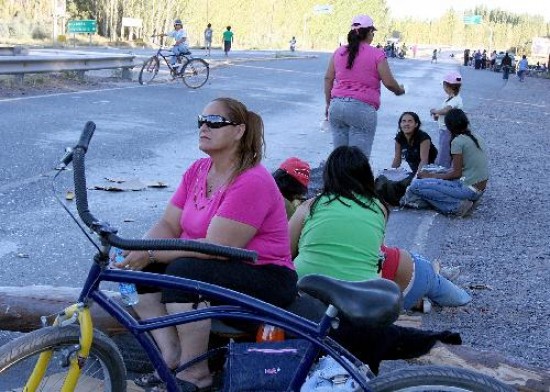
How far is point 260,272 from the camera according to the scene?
3.65m

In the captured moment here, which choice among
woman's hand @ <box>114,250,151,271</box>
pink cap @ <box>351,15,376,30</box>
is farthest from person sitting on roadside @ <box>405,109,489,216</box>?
woman's hand @ <box>114,250,151,271</box>

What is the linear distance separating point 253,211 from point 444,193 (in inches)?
187

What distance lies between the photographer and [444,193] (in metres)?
8.09

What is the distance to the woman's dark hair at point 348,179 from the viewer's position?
4.36 metres

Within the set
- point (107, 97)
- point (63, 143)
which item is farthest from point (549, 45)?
point (63, 143)

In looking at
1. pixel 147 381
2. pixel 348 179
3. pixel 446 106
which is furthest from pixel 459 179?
pixel 147 381

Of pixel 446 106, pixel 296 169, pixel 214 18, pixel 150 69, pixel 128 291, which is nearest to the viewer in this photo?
pixel 128 291

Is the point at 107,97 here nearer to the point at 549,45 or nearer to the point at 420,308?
the point at 420,308

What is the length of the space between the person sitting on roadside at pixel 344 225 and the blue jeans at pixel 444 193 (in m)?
3.67

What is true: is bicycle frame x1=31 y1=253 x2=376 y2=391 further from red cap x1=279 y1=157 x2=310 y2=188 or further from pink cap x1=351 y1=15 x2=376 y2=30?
pink cap x1=351 y1=15 x2=376 y2=30

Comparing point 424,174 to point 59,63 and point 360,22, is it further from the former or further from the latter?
point 59,63

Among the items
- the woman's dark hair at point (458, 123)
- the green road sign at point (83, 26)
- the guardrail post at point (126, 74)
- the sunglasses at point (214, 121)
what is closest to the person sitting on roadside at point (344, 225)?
the sunglasses at point (214, 121)

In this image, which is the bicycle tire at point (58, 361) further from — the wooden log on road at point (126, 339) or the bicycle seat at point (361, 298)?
the bicycle seat at point (361, 298)

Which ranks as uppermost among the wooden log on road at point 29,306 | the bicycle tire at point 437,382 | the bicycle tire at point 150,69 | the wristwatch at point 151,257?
the wristwatch at point 151,257
